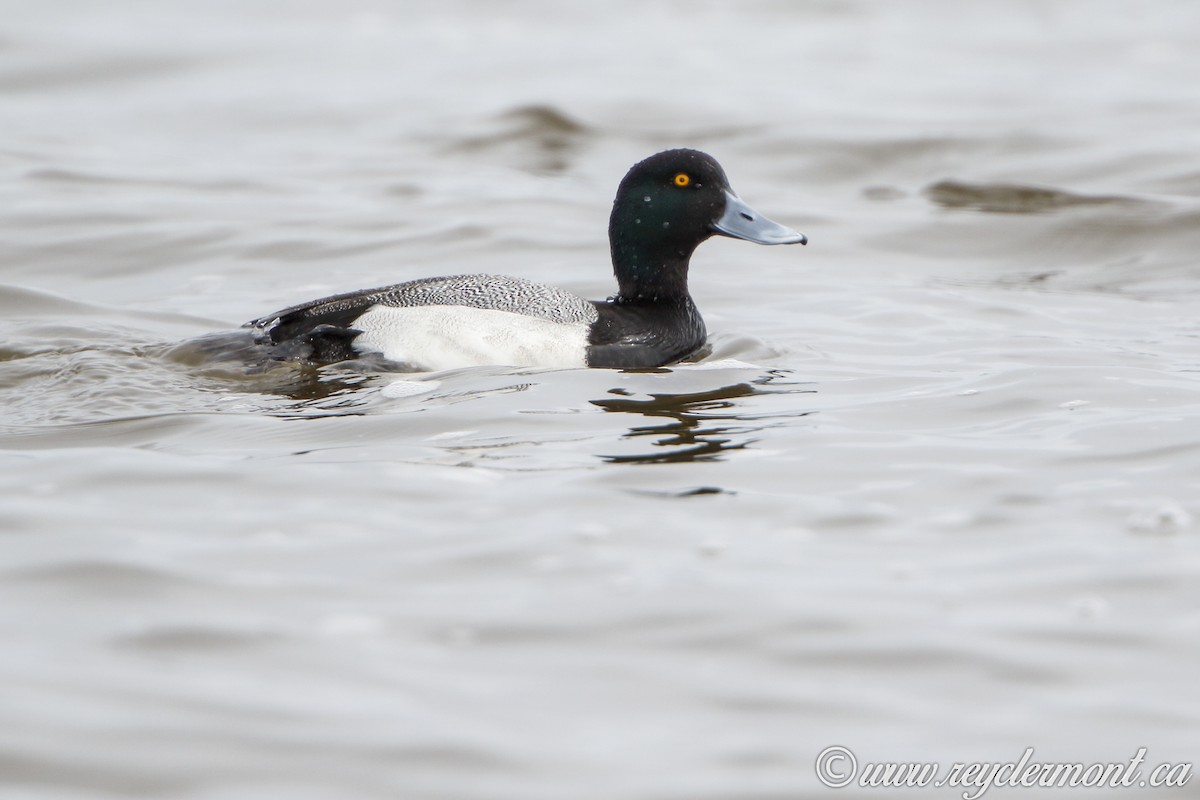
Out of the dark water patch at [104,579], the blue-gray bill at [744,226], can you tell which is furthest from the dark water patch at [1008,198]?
the dark water patch at [104,579]

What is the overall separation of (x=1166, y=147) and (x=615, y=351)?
7.72m

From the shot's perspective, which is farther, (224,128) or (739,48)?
(739,48)

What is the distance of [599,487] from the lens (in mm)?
5602

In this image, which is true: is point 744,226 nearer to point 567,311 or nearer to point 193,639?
point 567,311

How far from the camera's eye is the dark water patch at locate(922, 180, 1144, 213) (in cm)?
1223

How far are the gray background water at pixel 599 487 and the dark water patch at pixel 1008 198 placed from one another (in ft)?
0.12

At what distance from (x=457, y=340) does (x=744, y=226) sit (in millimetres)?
1747

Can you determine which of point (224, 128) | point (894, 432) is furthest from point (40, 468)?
point (224, 128)

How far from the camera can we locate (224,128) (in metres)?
14.8

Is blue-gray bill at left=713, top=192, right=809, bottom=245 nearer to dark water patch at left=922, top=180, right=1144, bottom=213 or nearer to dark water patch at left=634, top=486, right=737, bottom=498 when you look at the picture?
dark water patch at left=634, top=486, right=737, bottom=498

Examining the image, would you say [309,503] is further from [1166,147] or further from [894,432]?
[1166,147]

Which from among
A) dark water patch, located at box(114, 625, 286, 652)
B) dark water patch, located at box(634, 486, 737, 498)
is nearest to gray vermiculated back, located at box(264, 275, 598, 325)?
dark water patch, located at box(634, 486, 737, 498)

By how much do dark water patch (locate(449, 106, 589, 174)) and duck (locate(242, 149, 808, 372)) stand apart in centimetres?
571

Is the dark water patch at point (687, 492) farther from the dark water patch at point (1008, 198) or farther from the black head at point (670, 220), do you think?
the dark water patch at point (1008, 198)
